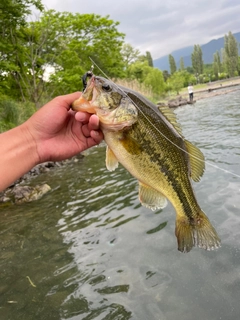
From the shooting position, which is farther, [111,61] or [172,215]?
[111,61]

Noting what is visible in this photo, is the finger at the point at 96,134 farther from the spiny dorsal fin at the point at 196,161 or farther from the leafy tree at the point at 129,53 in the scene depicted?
the leafy tree at the point at 129,53

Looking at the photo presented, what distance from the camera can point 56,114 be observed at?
360 centimetres

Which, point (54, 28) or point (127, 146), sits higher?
point (54, 28)

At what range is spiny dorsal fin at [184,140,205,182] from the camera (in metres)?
3.18

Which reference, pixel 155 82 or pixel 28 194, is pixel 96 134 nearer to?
pixel 28 194

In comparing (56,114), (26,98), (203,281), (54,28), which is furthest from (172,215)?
(54,28)

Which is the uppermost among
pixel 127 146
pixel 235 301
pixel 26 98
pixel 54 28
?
pixel 54 28

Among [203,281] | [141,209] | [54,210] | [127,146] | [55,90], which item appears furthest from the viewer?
[55,90]

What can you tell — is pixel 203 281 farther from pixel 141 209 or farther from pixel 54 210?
pixel 54 210

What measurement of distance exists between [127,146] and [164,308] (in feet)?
8.71

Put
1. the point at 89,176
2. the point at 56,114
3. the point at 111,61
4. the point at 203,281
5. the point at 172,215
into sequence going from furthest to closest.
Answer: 1. the point at 111,61
2. the point at 89,176
3. the point at 172,215
4. the point at 203,281
5. the point at 56,114

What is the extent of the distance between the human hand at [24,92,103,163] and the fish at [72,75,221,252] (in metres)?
0.56

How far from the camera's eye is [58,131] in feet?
12.5

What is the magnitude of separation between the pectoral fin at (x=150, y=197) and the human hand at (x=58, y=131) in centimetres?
79
